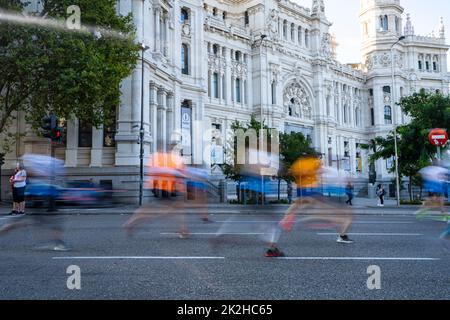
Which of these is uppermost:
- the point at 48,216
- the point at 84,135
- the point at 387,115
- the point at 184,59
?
the point at 184,59

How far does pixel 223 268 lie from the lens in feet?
19.2

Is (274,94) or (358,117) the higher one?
(274,94)

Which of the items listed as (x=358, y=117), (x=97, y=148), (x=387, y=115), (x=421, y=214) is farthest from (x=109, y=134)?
(x=387, y=115)

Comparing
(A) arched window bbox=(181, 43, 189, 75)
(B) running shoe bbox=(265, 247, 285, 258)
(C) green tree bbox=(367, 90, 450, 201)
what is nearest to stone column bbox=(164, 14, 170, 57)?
(A) arched window bbox=(181, 43, 189, 75)

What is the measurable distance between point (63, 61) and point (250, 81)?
32533mm

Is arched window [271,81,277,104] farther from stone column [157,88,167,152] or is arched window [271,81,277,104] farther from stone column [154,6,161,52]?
stone column [154,6,161,52]

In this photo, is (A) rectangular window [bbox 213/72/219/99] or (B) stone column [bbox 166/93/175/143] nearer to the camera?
(B) stone column [bbox 166/93/175/143]

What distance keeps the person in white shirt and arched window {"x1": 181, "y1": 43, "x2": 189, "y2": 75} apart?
27373 millimetres

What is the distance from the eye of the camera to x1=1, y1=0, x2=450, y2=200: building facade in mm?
27250

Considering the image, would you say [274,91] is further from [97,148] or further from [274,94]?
[97,148]

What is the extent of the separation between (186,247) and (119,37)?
60.9 ft

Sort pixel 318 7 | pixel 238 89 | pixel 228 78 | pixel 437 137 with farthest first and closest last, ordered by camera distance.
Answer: pixel 318 7, pixel 238 89, pixel 228 78, pixel 437 137

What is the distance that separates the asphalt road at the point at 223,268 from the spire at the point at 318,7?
58637 mm

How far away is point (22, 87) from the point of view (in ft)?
71.7
